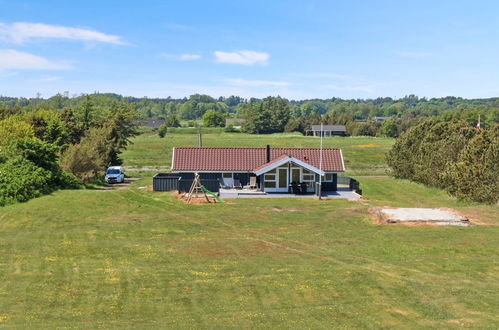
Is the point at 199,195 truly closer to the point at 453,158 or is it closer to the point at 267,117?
the point at 453,158

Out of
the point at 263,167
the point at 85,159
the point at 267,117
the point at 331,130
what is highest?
the point at 267,117

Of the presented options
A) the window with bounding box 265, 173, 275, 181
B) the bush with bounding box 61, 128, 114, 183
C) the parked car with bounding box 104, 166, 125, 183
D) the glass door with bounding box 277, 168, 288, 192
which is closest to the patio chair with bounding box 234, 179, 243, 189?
the window with bounding box 265, 173, 275, 181

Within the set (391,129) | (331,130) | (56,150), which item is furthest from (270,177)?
(391,129)

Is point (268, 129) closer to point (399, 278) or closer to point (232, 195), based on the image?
point (232, 195)

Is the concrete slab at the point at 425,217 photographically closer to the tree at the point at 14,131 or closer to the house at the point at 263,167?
the house at the point at 263,167

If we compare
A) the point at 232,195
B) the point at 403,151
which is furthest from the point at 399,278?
the point at 403,151

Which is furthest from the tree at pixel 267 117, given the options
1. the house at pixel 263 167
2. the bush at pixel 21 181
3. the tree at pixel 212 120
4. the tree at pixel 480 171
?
the bush at pixel 21 181

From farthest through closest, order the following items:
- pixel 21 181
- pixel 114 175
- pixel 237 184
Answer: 1. pixel 114 175
2. pixel 237 184
3. pixel 21 181
